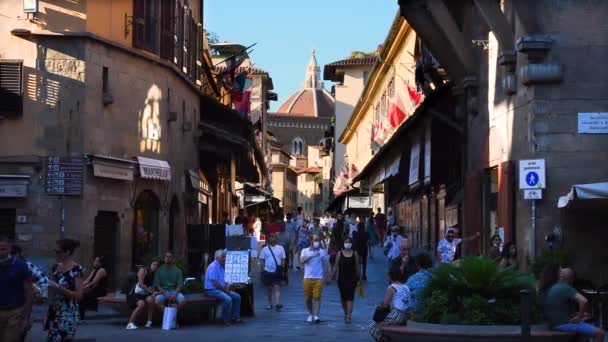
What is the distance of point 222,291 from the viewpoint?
2189 cm

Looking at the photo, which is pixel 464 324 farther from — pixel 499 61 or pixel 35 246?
pixel 35 246

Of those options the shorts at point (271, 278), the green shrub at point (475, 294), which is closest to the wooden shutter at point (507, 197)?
the shorts at point (271, 278)

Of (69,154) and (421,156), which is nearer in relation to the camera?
(69,154)

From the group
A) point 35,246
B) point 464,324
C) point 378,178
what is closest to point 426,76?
point 35,246

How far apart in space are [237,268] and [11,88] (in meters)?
6.64

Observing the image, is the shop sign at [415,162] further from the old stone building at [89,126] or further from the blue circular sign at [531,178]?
the blue circular sign at [531,178]

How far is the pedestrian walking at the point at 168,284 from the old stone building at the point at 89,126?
511cm

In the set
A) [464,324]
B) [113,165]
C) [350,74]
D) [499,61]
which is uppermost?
[350,74]

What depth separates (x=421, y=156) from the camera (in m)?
32.9

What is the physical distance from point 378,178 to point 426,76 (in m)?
16.3

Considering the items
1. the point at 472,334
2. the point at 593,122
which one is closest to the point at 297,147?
the point at 593,122

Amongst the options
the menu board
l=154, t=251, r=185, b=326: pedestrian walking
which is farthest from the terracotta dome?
l=154, t=251, r=185, b=326: pedestrian walking

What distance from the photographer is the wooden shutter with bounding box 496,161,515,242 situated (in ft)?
71.3

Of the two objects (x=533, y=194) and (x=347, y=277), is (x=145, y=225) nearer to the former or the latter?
(x=347, y=277)
